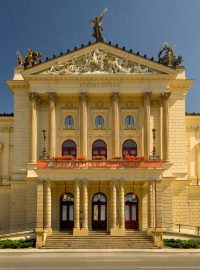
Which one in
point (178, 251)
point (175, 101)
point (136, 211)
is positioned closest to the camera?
point (178, 251)

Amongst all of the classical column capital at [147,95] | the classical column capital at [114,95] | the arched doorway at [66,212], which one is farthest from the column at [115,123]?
the arched doorway at [66,212]

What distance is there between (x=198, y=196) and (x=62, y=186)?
44.8ft

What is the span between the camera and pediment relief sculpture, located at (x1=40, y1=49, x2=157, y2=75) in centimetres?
4806

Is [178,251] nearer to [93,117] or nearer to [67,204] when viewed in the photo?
[67,204]

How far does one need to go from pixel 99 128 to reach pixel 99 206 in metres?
7.47

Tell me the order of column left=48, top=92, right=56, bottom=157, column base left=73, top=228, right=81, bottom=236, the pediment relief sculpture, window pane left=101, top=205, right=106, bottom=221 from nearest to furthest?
column base left=73, top=228, right=81, bottom=236, window pane left=101, top=205, right=106, bottom=221, column left=48, top=92, right=56, bottom=157, the pediment relief sculpture

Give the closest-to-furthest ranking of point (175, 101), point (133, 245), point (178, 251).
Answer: point (178, 251), point (133, 245), point (175, 101)

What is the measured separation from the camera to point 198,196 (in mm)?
49594

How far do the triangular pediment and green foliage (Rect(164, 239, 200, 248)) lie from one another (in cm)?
1638

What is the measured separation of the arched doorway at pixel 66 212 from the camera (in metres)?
46.0

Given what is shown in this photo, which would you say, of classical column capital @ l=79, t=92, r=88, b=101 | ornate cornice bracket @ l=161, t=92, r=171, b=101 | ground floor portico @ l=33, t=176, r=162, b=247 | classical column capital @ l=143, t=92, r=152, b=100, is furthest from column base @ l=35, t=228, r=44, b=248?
ornate cornice bracket @ l=161, t=92, r=171, b=101

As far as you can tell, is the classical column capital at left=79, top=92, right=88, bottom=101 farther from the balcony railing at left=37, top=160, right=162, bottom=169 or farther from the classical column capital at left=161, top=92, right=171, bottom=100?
the balcony railing at left=37, top=160, right=162, bottom=169

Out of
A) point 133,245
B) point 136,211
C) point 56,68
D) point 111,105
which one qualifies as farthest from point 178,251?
point 56,68

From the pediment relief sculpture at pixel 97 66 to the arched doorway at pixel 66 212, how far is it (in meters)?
11.8
